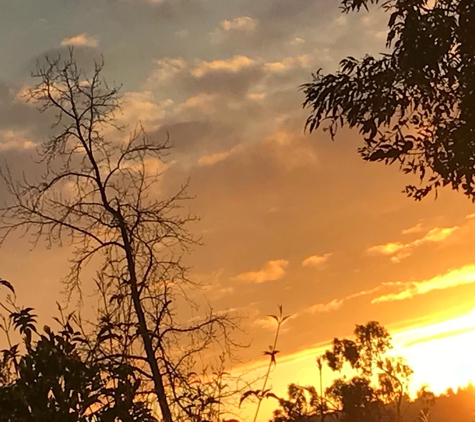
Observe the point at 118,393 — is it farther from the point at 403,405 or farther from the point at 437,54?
the point at 403,405

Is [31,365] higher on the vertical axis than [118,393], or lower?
higher

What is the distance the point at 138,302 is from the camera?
970 centimetres

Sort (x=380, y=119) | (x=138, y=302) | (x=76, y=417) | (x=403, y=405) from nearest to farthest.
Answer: (x=76, y=417)
(x=138, y=302)
(x=380, y=119)
(x=403, y=405)

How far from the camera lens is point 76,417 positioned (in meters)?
5.86

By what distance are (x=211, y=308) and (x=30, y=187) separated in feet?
9.95

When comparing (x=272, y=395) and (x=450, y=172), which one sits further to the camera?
(x=450, y=172)

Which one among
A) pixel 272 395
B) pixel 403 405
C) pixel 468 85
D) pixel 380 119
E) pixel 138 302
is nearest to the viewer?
pixel 272 395

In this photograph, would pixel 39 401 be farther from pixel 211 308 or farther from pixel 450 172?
pixel 450 172

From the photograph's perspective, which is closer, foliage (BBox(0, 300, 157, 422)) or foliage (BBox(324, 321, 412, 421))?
foliage (BBox(0, 300, 157, 422))

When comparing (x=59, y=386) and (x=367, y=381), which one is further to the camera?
(x=367, y=381)

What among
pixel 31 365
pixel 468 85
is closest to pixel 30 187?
pixel 31 365

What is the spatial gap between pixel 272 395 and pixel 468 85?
8.14 meters

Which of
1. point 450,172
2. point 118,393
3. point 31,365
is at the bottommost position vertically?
point 118,393

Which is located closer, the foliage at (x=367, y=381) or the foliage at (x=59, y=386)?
the foliage at (x=59, y=386)
